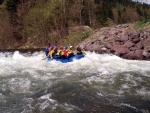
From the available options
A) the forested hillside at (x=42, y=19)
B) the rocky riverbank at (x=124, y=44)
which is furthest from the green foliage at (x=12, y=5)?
the rocky riverbank at (x=124, y=44)

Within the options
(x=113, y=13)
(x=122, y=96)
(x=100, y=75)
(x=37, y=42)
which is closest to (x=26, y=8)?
(x=37, y=42)

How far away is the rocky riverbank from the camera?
19.5 meters

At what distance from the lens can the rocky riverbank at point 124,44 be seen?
19.5 m

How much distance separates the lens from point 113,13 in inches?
3088

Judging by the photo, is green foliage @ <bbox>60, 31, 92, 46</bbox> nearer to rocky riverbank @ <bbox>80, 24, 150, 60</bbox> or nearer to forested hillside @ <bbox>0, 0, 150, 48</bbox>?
forested hillside @ <bbox>0, 0, 150, 48</bbox>

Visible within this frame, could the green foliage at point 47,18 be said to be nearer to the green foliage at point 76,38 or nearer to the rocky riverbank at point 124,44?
the green foliage at point 76,38

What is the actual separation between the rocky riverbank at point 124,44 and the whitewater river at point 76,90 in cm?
383

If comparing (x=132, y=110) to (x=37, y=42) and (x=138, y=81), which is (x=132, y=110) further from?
(x=37, y=42)

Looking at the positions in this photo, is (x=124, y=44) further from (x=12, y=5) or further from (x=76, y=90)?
(x=12, y=5)

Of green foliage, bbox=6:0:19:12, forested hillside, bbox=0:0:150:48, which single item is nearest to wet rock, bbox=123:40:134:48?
forested hillside, bbox=0:0:150:48

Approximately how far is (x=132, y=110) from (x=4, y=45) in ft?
108

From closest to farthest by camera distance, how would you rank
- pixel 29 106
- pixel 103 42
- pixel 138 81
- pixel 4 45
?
pixel 29 106 < pixel 138 81 < pixel 103 42 < pixel 4 45

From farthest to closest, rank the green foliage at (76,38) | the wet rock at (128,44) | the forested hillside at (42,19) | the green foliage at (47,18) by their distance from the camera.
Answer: the forested hillside at (42,19), the green foliage at (47,18), the green foliage at (76,38), the wet rock at (128,44)

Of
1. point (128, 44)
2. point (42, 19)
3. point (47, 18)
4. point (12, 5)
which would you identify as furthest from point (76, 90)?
point (12, 5)
